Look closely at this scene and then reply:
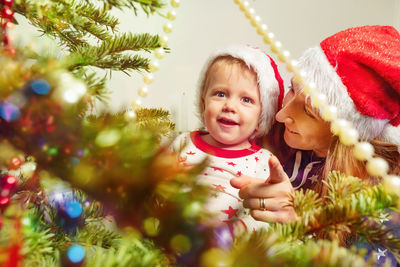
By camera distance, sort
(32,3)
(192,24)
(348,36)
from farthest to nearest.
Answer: (192,24)
(348,36)
(32,3)

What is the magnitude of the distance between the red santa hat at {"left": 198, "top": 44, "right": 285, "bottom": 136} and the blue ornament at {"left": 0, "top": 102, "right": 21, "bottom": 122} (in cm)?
69

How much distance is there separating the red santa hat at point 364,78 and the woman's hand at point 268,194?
29 cm

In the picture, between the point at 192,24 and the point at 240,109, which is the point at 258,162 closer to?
the point at 240,109

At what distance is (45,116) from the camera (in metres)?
0.23

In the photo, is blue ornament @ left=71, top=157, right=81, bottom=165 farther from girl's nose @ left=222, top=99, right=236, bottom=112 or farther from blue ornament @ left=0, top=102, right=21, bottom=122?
girl's nose @ left=222, top=99, right=236, bottom=112

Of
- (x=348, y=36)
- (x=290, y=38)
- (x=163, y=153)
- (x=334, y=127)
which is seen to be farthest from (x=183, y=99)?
(x=163, y=153)

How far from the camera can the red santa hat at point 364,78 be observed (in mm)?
628

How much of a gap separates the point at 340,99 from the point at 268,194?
0.32 metres

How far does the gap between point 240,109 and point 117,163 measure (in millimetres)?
638

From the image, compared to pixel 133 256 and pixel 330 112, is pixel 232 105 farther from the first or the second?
pixel 133 256

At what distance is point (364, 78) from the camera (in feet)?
2.12

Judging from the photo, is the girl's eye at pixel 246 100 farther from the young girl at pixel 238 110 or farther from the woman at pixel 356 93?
the woman at pixel 356 93

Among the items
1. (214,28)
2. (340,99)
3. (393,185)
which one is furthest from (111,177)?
(214,28)

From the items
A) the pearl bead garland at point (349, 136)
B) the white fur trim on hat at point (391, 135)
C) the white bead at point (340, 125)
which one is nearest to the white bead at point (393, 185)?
the pearl bead garland at point (349, 136)
